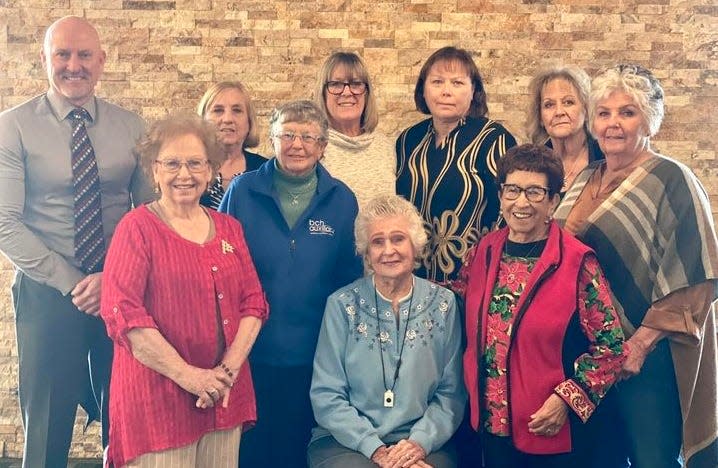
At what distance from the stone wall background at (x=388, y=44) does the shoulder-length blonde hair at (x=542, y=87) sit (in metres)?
0.74

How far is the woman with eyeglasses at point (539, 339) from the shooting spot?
91.8 inches

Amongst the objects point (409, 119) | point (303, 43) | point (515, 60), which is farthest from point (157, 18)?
point (515, 60)

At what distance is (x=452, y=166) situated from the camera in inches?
112

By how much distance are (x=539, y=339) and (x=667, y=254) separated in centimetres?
51

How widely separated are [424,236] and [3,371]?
269 centimetres

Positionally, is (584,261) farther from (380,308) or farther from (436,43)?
(436,43)

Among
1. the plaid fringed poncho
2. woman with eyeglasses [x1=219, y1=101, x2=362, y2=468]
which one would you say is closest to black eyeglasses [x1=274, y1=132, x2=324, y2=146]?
woman with eyeglasses [x1=219, y1=101, x2=362, y2=468]

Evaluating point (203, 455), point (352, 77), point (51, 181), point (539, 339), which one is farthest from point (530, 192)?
point (51, 181)

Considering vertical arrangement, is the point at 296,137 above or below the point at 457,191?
above

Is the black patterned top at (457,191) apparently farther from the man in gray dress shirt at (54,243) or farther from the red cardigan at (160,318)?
the man in gray dress shirt at (54,243)

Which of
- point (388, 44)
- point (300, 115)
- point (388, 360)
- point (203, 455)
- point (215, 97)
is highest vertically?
point (388, 44)

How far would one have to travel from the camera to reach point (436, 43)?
155 inches

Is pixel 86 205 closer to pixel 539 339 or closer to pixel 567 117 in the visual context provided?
pixel 539 339

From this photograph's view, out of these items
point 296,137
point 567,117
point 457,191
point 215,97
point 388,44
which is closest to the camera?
point 296,137
